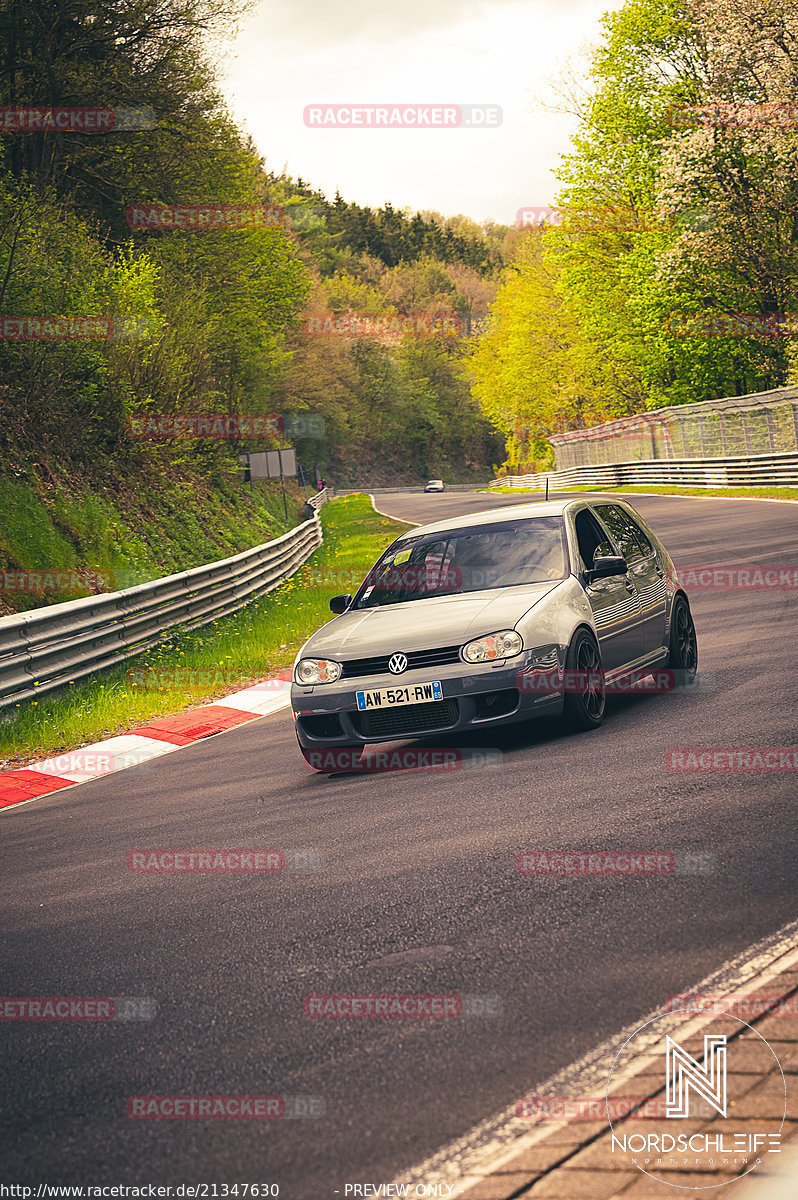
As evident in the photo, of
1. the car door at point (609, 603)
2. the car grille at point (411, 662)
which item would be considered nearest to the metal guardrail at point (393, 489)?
the car door at point (609, 603)

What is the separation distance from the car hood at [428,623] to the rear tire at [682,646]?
1.72 meters

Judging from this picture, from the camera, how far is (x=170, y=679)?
12.8m

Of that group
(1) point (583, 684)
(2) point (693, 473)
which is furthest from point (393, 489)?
(1) point (583, 684)

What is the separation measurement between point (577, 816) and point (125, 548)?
13.9 m

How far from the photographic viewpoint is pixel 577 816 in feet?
18.2

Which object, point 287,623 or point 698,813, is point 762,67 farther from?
point 698,813

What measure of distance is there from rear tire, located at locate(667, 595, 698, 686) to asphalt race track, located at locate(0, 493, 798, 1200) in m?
1.23

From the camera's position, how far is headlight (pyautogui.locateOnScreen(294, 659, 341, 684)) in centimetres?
745

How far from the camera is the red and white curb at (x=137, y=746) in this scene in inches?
357

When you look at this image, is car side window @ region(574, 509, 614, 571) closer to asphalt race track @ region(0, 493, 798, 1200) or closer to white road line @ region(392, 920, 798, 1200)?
asphalt race track @ region(0, 493, 798, 1200)

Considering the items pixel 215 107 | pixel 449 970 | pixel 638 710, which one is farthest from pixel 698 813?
pixel 215 107

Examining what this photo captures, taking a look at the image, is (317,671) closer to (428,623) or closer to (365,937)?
(428,623)

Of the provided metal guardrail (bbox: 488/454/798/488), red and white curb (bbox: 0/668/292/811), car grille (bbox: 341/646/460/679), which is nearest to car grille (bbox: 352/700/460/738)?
car grille (bbox: 341/646/460/679)

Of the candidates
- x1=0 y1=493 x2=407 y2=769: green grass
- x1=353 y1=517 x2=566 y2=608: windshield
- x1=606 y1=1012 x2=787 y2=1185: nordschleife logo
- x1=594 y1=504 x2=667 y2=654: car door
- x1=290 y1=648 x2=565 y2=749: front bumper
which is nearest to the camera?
x1=606 y1=1012 x2=787 y2=1185: nordschleife logo
